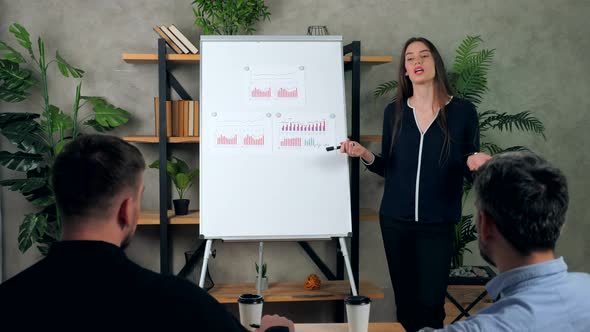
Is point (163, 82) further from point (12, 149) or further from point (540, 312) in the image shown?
point (540, 312)

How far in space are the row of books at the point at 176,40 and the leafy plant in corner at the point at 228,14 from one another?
15cm

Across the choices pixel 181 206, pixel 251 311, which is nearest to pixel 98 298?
pixel 251 311

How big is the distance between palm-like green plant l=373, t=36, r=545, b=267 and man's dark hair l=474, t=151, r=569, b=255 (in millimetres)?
2212

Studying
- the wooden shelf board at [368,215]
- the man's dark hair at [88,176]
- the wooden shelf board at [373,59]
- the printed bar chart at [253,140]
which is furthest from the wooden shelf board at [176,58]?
the man's dark hair at [88,176]

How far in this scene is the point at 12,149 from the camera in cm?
351

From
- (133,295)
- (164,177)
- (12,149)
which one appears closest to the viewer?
(133,295)

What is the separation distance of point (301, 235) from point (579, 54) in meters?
2.20

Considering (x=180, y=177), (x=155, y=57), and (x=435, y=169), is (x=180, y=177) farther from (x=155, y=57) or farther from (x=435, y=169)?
(x=435, y=169)

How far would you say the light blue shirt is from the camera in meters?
1.00

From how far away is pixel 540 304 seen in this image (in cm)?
101

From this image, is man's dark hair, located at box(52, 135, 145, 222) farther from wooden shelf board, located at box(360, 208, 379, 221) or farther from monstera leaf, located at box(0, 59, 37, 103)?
monstera leaf, located at box(0, 59, 37, 103)

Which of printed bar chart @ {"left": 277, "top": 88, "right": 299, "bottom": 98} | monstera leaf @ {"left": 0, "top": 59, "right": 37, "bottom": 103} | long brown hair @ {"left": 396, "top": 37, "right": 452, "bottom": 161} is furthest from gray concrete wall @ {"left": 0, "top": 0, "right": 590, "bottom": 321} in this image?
long brown hair @ {"left": 396, "top": 37, "right": 452, "bottom": 161}

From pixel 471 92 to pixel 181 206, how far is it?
1.80 m

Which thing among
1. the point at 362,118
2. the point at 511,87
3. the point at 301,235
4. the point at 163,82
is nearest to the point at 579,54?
the point at 511,87
